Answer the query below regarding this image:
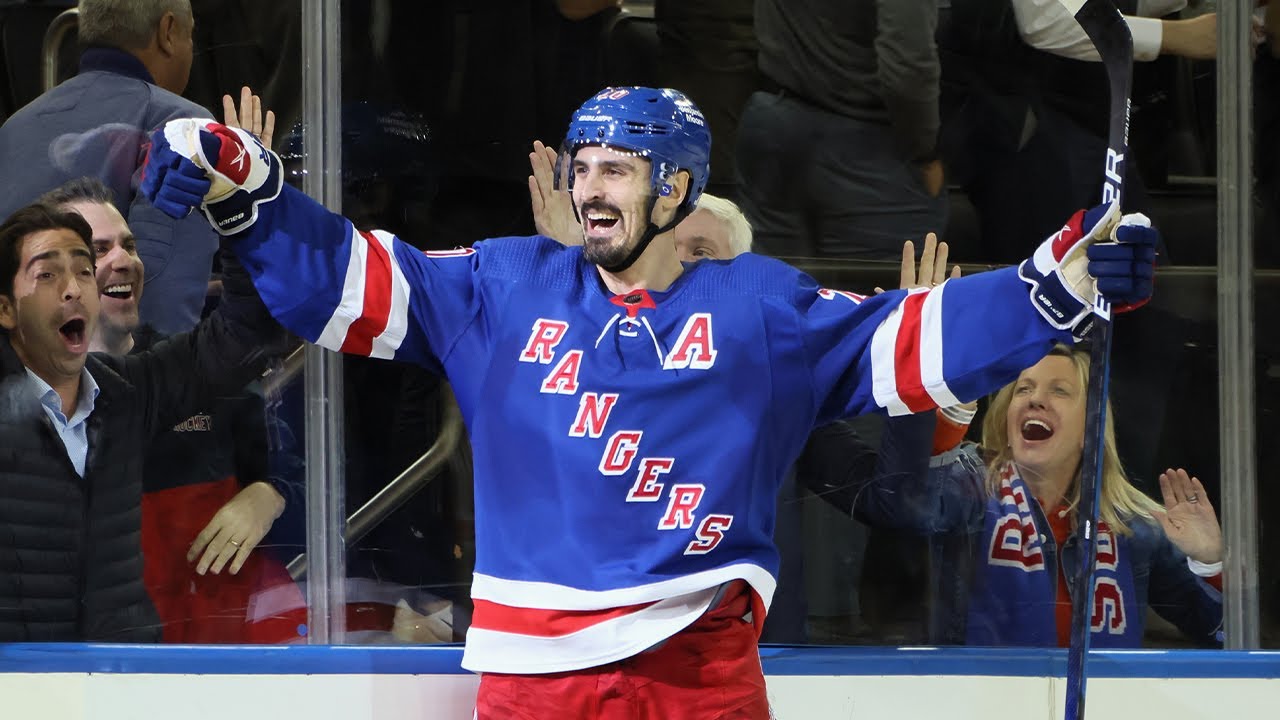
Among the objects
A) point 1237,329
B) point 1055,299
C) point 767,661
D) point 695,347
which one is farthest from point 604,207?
point 1237,329

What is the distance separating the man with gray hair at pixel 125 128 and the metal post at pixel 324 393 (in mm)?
183

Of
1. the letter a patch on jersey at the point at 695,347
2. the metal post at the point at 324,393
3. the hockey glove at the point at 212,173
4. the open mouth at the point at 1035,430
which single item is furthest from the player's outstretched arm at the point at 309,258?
the open mouth at the point at 1035,430

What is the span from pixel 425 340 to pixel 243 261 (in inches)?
10.8

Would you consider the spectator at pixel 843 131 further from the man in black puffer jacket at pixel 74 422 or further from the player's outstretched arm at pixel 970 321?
the man in black puffer jacket at pixel 74 422

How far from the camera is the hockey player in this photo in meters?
2.01

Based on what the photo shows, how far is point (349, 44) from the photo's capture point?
2.54 m

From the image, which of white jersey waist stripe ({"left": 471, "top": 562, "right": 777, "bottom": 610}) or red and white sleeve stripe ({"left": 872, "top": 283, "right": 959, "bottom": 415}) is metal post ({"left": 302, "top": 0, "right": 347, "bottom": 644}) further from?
red and white sleeve stripe ({"left": 872, "top": 283, "right": 959, "bottom": 415})

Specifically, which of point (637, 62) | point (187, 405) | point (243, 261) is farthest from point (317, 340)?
point (637, 62)

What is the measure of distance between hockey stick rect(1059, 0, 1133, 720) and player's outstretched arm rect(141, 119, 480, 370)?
2.76 feet

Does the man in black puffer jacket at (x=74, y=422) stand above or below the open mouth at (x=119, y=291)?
below

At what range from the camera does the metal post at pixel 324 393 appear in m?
2.54

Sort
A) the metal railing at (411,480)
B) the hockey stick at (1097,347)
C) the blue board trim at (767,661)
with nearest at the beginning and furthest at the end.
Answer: the hockey stick at (1097,347)
the blue board trim at (767,661)
the metal railing at (411,480)

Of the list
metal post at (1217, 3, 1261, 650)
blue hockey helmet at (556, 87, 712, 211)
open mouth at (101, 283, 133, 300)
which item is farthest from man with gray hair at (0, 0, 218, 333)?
metal post at (1217, 3, 1261, 650)

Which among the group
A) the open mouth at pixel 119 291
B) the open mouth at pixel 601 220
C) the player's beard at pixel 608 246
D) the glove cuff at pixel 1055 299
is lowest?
the glove cuff at pixel 1055 299
